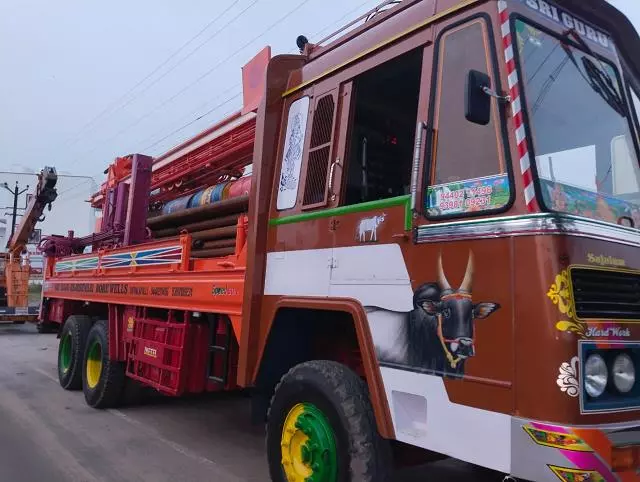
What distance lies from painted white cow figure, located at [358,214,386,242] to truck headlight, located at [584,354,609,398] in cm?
125

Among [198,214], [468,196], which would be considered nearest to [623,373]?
[468,196]

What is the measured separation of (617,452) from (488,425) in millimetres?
507

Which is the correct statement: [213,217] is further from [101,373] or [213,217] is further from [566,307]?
[566,307]

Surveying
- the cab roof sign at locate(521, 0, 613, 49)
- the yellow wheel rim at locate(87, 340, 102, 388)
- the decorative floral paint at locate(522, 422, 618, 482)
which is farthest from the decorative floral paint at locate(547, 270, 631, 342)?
the yellow wheel rim at locate(87, 340, 102, 388)

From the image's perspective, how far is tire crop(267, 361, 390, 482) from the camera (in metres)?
3.03

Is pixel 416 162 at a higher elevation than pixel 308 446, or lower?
higher

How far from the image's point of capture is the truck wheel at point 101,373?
6871 millimetres

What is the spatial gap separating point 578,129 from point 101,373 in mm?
6091

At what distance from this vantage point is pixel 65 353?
8469mm

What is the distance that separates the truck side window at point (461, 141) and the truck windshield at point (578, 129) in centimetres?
17

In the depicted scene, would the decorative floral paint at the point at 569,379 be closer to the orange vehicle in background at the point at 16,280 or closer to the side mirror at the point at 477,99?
the side mirror at the point at 477,99

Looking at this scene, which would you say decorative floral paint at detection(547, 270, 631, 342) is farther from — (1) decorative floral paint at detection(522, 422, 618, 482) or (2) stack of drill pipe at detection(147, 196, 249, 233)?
(2) stack of drill pipe at detection(147, 196, 249, 233)

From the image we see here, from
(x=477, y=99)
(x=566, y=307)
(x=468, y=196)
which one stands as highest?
(x=477, y=99)

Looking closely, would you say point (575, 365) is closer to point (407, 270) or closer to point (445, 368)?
point (445, 368)
